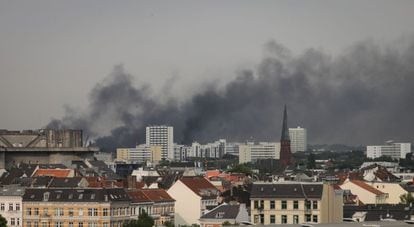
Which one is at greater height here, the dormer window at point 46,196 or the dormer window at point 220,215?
the dormer window at point 46,196

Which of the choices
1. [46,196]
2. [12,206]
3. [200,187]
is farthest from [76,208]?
[200,187]

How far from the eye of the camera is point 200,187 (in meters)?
73.4

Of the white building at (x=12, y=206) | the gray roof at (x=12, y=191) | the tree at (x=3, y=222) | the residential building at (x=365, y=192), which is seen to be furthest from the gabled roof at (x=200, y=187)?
the tree at (x=3, y=222)

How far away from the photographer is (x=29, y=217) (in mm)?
60688

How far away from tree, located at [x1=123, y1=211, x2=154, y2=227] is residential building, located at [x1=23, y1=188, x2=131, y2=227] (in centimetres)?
98

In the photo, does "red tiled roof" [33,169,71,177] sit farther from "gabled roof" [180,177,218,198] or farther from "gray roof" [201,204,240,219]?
"gray roof" [201,204,240,219]

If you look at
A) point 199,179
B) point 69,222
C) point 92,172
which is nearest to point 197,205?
point 199,179

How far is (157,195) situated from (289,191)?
11.9m

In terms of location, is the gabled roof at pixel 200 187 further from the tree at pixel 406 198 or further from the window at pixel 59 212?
the window at pixel 59 212

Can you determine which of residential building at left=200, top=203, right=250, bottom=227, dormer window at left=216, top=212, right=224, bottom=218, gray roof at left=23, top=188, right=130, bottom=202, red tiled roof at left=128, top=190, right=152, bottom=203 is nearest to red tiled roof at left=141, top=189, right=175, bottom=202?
red tiled roof at left=128, top=190, right=152, bottom=203

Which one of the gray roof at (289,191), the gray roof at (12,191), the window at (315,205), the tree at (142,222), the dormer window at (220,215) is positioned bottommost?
the tree at (142,222)

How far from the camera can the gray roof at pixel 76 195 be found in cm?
5956

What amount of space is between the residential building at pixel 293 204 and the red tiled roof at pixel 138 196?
7.68 meters

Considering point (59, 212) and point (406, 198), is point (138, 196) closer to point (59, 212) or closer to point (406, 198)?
point (59, 212)
